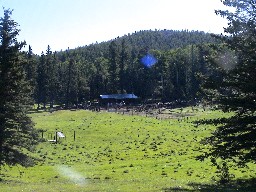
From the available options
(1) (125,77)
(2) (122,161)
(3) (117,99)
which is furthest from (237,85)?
(1) (125,77)

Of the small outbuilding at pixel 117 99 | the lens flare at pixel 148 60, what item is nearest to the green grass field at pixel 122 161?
the small outbuilding at pixel 117 99

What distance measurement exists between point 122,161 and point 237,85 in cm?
2288

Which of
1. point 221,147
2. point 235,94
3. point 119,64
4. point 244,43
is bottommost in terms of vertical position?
point 221,147

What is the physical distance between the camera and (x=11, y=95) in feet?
92.6

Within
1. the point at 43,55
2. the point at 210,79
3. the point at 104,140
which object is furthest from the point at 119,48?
the point at 210,79

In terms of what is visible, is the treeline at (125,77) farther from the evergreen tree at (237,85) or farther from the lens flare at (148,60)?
the evergreen tree at (237,85)

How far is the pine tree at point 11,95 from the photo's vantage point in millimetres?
27781

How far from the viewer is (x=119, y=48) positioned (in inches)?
6560

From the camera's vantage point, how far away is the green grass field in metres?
25.2

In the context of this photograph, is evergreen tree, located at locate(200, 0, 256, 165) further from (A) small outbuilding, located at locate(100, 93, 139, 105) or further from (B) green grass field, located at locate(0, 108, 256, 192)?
(A) small outbuilding, located at locate(100, 93, 139, 105)

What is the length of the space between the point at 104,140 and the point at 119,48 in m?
112

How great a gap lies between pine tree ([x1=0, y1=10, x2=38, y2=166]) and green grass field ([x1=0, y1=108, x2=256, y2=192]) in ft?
8.58

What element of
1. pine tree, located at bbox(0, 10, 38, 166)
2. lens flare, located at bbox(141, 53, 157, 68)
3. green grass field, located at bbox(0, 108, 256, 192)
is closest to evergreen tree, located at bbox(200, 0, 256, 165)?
green grass field, located at bbox(0, 108, 256, 192)

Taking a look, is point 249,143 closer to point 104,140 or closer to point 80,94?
point 104,140
